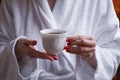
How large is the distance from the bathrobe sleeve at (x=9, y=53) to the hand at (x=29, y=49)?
0.04 metres

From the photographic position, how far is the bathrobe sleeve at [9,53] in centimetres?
118

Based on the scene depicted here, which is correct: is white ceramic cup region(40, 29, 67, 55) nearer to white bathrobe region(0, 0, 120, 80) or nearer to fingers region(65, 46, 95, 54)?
fingers region(65, 46, 95, 54)

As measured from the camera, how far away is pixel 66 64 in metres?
1.21

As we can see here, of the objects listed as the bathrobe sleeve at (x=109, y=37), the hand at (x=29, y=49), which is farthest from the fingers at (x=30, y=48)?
the bathrobe sleeve at (x=109, y=37)

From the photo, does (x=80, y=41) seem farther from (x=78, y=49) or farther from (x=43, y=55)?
(x=43, y=55)

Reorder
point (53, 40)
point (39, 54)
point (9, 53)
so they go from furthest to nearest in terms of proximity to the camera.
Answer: point (9, 53), point (39, 54), point (53, 40)

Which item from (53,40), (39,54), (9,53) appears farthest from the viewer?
(9,53)

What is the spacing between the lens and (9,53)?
1190mm

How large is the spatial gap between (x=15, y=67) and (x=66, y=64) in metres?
0.22

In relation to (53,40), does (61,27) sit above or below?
below

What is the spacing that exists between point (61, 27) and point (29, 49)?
22 centimetres

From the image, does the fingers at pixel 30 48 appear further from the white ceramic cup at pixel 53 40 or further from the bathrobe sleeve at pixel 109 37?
the bathrobe sleeve at pixel 109 37

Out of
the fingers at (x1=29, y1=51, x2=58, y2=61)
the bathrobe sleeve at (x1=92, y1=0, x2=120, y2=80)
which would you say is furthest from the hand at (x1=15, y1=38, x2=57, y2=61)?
the bathrobe sleeve at (x1=92, y1=0, x2=120, y2=80)

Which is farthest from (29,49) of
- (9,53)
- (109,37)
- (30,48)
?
(109,37)
